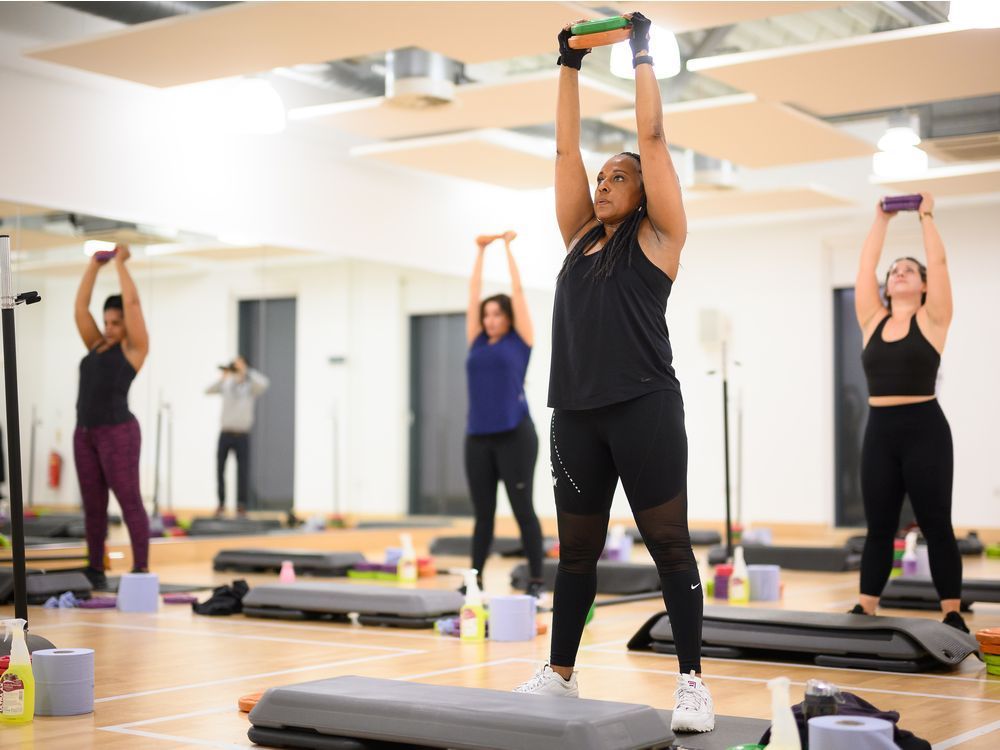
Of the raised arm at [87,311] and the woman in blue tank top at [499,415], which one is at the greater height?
the raised arm at [87,311]

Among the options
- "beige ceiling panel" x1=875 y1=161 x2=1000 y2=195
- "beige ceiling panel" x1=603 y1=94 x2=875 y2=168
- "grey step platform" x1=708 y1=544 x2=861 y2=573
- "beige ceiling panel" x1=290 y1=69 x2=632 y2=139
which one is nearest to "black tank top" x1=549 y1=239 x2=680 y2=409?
"beige ceiling panel" x1=290 y1=69 x2=632 y2=139

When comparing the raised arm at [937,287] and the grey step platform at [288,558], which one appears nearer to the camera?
the raised arm at [937,287]

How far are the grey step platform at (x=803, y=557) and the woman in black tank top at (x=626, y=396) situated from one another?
17.1 feet

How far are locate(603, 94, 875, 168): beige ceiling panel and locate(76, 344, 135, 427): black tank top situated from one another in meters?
3.24

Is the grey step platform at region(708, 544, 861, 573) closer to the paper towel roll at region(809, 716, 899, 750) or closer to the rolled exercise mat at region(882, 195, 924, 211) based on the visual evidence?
the rolled exercise mat at region(882, 195, 924, 211)

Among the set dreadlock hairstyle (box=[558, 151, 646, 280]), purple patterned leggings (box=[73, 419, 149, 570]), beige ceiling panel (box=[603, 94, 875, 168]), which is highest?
beige ceiling panel (box=[603, 94, 875, 168])

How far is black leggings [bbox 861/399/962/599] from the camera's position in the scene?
4.47m

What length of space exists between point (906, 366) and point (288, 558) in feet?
13.8

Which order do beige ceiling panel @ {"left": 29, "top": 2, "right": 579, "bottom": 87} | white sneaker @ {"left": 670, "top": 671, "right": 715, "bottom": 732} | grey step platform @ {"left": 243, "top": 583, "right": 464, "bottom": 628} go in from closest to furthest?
1. white sneaker @ {"left": 670, "top": 671, "right": 715, "bottom": 732}
2. grey step platform @ {"left": 243, "top": 583, "right": 464, "bottom": 628}
3. beige ceiling panel @ {"left": 29, "top": 2, "right": 579, "bottom": 87}

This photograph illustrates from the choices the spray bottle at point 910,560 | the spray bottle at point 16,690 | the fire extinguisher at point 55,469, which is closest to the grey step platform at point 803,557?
the spray bottle at point 910,560

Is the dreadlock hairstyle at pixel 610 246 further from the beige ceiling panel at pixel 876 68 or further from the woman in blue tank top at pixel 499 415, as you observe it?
the beige ceiling panel at pixel 876 68

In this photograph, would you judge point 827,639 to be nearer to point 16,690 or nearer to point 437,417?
point 16,690

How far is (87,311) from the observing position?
706cm

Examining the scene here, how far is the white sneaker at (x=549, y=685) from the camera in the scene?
2.99 metres
